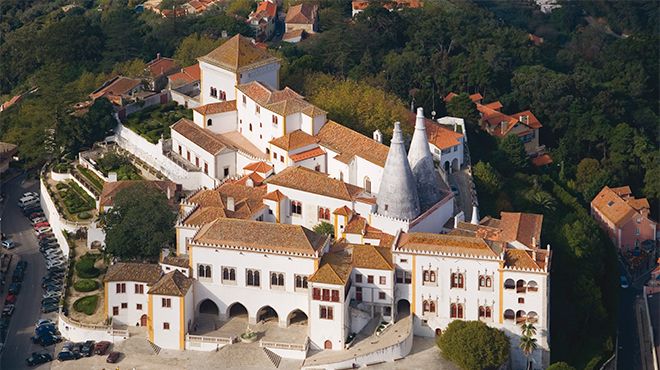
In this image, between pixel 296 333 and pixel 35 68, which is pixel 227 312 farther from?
pixel 35 68

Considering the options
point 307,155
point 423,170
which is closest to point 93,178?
point 307,155

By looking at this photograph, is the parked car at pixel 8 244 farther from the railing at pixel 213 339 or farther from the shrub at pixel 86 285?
the railing at pixel 213 339

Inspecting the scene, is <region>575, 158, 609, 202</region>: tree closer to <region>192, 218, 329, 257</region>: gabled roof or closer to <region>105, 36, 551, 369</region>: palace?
<region>105, 36, 551, 369</region>: palace

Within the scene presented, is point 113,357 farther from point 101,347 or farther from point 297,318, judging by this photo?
point 297,318

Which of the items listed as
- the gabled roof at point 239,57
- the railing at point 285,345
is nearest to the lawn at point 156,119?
the gabled roof at point 239,57

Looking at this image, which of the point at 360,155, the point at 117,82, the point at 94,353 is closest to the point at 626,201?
the point at 360,155

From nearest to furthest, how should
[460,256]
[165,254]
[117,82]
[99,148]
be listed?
1. [460,256]
2. [165,254]
3. [99,148]
4. [117,82]
